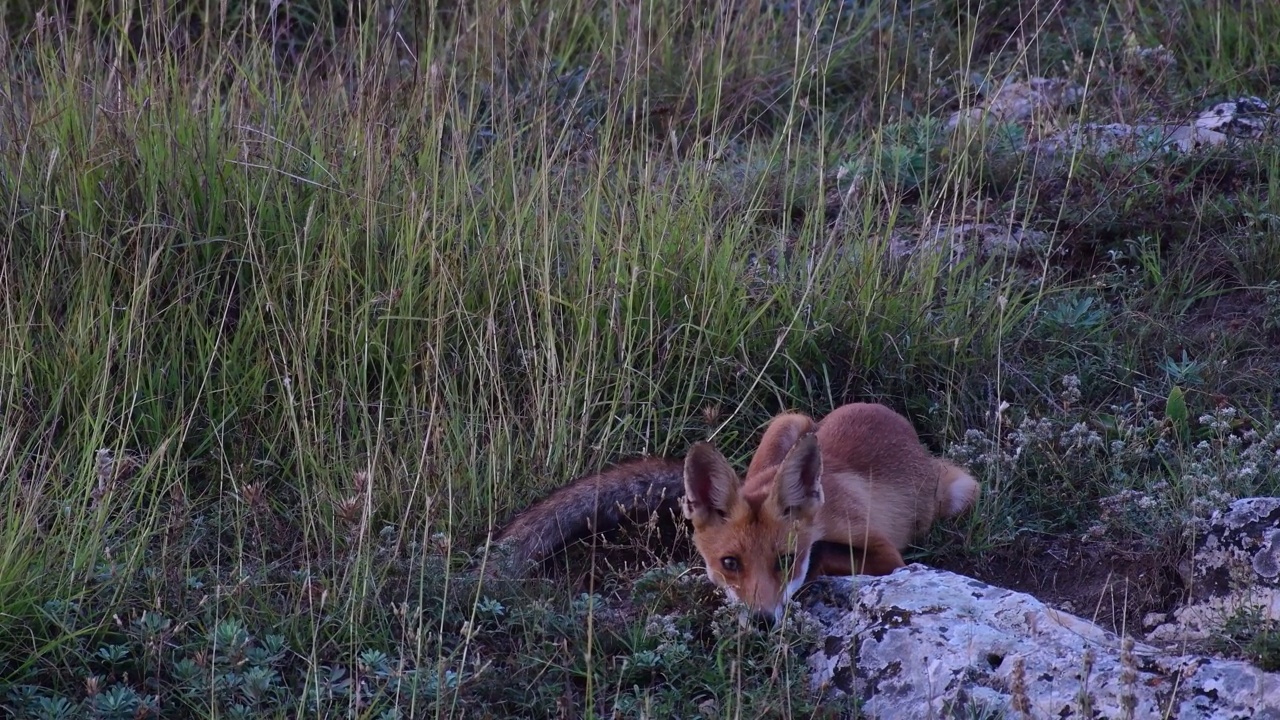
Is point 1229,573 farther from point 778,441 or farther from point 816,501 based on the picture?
point 778,441

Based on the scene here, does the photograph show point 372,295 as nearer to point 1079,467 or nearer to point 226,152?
point 226,152

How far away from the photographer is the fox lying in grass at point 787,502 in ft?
12.8

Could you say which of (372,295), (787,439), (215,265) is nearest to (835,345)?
(787,439)

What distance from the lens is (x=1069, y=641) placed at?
3348 mm

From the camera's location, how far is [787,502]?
4004 mm

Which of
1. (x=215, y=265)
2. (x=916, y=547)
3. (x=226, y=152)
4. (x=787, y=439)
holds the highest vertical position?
(x=226, y=152)

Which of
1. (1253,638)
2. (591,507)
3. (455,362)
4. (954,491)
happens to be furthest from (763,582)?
(455,362)

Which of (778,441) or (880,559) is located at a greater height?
(778,441)

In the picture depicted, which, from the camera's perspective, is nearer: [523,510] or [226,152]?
[523,510]

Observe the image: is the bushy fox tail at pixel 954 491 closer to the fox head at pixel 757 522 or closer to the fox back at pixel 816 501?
the fox back at pixel 816 501

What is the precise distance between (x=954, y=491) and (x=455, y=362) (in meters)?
1.80

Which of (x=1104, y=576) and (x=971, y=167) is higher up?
(x=971, y=167)

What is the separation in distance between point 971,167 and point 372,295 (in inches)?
114

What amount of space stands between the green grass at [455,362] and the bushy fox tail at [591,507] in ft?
0.40
